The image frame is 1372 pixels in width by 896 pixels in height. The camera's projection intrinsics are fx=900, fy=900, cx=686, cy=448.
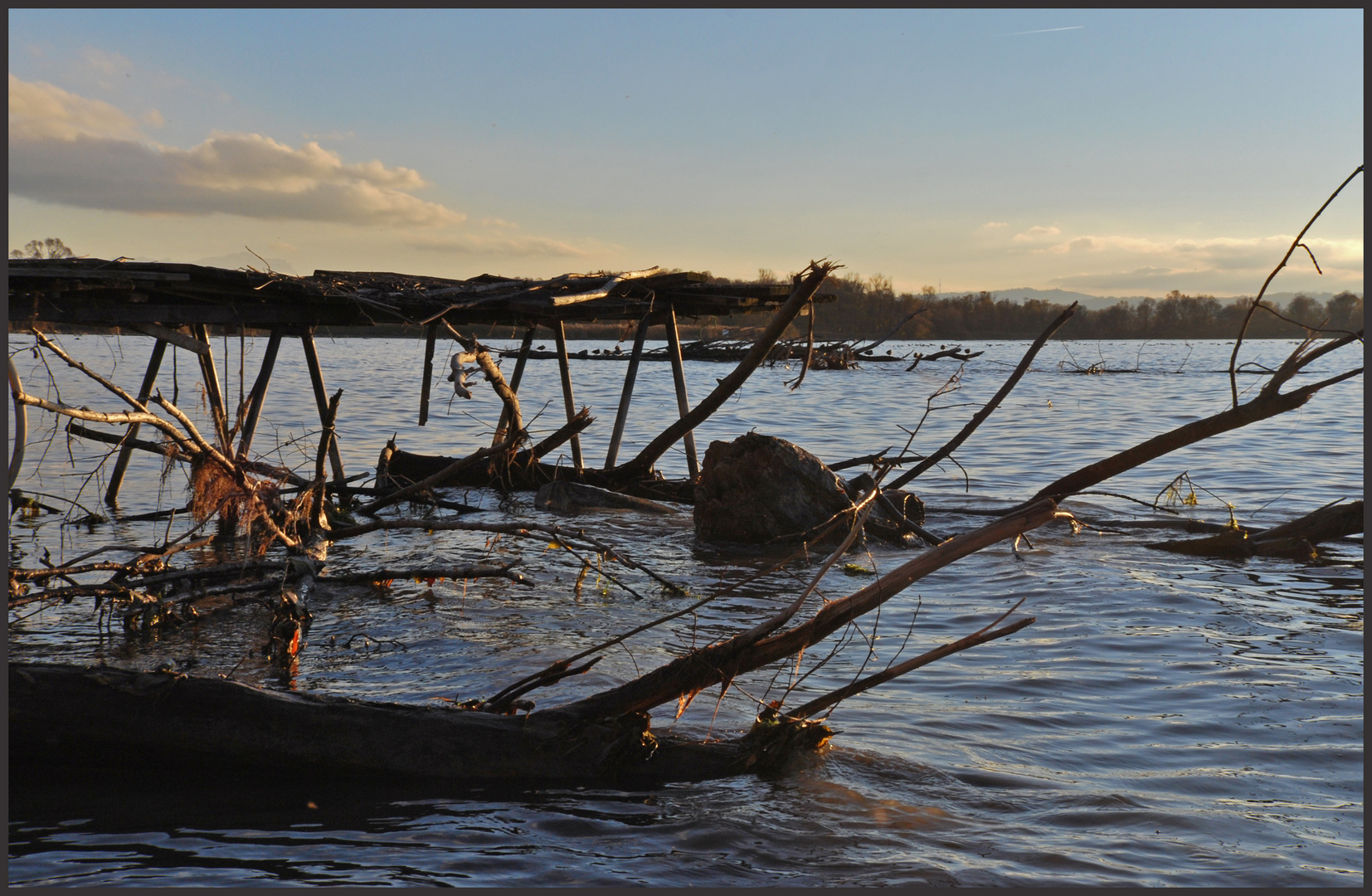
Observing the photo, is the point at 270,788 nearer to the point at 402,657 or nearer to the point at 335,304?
the point at 402,657

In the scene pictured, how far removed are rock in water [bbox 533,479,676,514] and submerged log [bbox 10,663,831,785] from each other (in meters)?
7.40

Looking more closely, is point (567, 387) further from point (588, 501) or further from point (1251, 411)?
point (1251, 411)

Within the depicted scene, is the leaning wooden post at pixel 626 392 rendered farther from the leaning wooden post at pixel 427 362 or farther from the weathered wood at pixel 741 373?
the leaning wooden post at pixel 427 362

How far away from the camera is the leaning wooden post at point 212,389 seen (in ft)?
22.4

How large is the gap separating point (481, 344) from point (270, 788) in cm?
341

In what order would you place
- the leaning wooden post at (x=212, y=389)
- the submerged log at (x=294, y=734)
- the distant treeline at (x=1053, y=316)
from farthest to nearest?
the distant treeline at (x=1053, y=316)
the leaning wooden post at (x=212, y=389)
the submerged log at (x=294, y=734)

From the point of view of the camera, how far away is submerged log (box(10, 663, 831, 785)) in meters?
3.95

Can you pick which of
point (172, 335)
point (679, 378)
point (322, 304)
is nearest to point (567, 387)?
point (679, 378)

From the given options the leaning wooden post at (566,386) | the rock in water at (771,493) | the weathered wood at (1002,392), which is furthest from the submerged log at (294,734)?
the leaning wooden post at (566,386)

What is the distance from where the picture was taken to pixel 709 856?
359 centimetres

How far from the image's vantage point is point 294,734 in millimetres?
4008

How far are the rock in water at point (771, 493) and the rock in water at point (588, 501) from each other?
1.82 meters

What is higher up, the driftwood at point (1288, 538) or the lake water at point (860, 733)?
the driftwood at point (1288, 538)

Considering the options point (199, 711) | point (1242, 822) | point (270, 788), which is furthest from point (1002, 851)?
point (199, 711)
